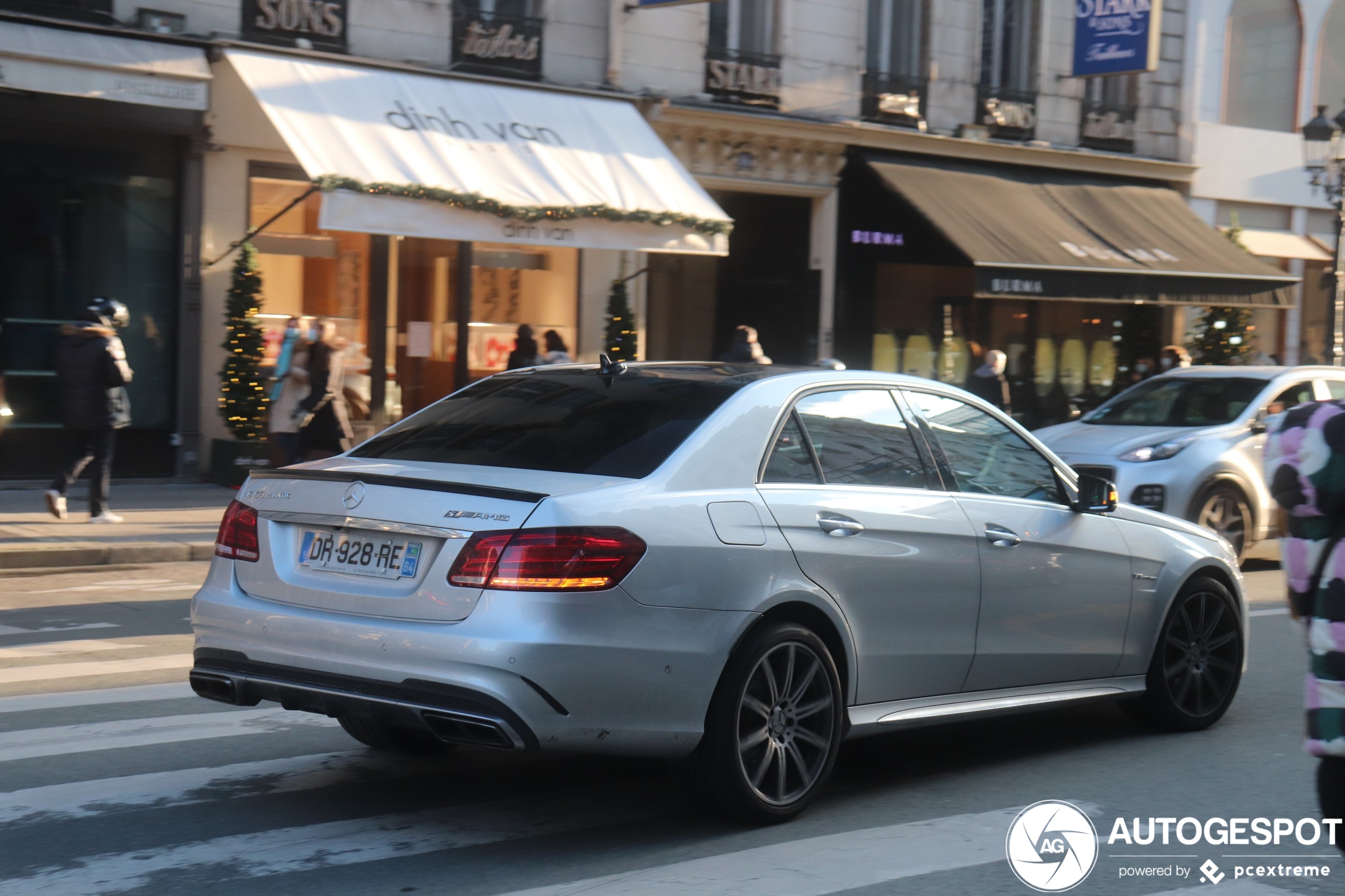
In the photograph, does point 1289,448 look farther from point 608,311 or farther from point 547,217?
point 608,311

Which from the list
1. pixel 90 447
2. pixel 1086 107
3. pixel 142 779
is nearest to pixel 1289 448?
pixel 142 779

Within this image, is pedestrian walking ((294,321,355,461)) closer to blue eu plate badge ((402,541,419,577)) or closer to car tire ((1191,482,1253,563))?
car tire ((1191,482,1253,563))

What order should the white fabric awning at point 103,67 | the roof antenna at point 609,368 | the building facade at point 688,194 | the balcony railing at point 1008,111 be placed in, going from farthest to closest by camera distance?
the balcony railing at point 1008,111 → the building facade at point 688,194 → the white fabric awning at point 103,67 → the roof antenna at point 609,368

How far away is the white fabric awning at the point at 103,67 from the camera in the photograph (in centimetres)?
1399

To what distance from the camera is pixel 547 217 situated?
1677cm

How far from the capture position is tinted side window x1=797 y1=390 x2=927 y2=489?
18.0 ft

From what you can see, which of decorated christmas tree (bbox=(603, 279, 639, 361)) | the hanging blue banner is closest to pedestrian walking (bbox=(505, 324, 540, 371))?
decorated christmas tree (bbox=(603, 279, 639, 361))

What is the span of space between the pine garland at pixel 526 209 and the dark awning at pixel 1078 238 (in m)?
4.38

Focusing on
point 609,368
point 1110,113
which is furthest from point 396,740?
point 1110,113

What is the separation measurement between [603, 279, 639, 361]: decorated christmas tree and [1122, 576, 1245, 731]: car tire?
12752mm

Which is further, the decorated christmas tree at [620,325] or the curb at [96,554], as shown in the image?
the decorated christmas tree at [620,325]

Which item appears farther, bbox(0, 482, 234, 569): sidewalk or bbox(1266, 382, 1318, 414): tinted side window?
bbox(1266, 382, 1318, 414): tinted side window

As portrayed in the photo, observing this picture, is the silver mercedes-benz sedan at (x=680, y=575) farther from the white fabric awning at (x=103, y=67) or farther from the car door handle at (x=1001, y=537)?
the white fabric awning at (x=103, y=67)

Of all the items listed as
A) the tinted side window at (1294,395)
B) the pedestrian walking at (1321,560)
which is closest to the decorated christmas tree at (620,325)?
the tinted side window at (1294,395)
